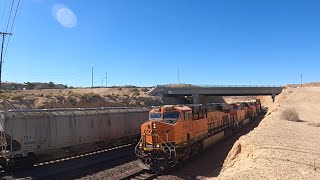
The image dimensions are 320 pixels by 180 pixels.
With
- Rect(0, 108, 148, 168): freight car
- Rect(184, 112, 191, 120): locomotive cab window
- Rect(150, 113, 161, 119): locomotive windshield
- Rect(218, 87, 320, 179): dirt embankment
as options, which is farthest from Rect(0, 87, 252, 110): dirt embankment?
Rect(218, 87, 320, 179): dirt embankment

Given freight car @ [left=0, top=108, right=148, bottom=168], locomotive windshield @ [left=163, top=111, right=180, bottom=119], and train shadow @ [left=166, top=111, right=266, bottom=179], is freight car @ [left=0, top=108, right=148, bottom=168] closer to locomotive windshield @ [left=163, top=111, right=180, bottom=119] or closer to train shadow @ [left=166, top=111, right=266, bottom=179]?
locomotive windshield @ [left=163, top=111, right=180, bottom=119]

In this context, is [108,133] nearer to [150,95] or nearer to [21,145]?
[21,145]

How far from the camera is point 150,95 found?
281 ft

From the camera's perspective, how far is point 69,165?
20.8 m

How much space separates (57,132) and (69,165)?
2.64m

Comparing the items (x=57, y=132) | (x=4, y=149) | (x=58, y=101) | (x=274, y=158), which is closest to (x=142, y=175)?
(x=274, y=158)

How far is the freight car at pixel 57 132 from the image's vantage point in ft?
63.5

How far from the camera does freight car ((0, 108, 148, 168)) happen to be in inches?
762

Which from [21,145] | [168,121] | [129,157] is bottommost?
[129,157]

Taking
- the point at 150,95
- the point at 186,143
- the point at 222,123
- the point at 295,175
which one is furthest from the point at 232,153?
the point at 150,95

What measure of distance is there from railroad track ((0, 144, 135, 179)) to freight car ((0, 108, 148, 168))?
543 mm

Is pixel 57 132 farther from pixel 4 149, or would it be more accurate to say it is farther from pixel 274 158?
pixel 274 158

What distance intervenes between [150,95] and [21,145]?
66085 mm

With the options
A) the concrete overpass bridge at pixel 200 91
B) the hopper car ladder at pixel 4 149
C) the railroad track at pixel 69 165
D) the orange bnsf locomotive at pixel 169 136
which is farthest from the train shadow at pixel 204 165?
the concrete overpass bridge at pixel 200 91
